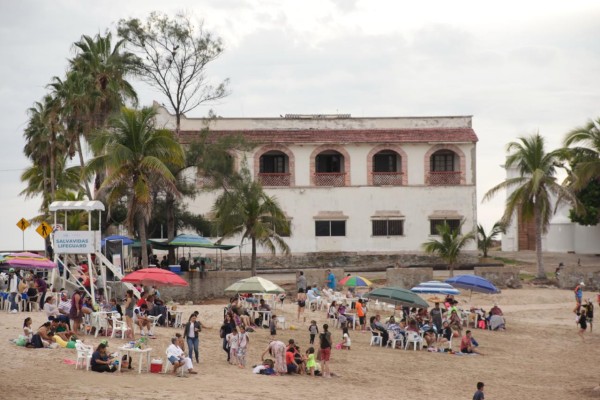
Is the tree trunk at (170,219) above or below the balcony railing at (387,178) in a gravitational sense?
below

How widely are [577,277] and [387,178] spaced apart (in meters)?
12.0

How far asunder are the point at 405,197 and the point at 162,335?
84.2 feet

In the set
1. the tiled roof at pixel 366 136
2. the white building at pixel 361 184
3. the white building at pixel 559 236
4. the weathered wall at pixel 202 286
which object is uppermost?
the tiled roof at pixel 366 136

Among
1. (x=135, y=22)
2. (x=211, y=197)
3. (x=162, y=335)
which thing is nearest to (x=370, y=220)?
(x=211, y=197)

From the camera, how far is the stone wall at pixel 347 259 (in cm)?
4972

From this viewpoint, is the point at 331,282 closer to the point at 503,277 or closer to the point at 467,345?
the point at 503,277

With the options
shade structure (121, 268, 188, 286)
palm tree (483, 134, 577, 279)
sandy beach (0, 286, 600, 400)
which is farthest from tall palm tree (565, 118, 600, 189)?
shade structure (121, 268, 188, 286)

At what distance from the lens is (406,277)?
40531 millimetres

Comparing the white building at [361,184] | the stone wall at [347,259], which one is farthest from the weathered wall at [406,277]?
the white building at [361,184]

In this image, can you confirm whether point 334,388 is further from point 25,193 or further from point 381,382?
point 25,193

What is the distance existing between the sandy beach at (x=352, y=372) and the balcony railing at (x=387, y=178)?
16.8 m

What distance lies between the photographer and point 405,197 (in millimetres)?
50531

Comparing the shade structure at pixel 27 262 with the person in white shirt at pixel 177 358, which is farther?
the shade structure at pixel 27 262

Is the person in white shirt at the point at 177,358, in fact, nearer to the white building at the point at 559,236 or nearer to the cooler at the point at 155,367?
the cooler at the point at 155,367
